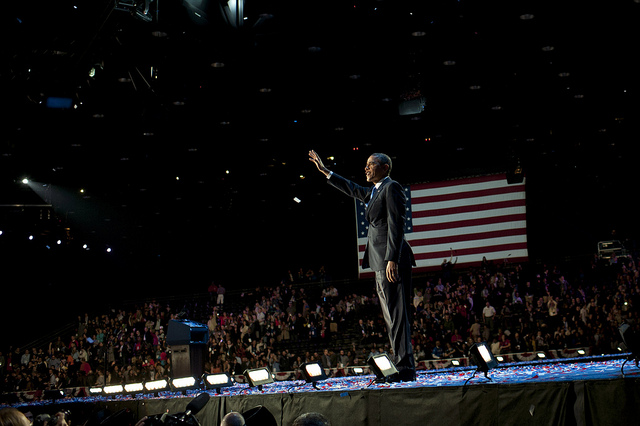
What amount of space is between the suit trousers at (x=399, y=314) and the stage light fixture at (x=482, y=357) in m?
0.50

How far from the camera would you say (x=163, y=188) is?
19.6 m

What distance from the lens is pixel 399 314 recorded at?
4.61 metres

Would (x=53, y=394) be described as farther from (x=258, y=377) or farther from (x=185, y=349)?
(x=258, y=377)

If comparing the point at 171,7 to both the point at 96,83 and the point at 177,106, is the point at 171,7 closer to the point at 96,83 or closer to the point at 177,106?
the point at 96,83

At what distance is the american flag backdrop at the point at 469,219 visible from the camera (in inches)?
650

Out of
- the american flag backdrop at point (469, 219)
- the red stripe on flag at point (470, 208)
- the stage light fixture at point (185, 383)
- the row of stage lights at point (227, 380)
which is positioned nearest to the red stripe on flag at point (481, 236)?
the american flag backdrop at point (469, 219)

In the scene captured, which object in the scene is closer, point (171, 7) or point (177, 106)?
point (171, 7)

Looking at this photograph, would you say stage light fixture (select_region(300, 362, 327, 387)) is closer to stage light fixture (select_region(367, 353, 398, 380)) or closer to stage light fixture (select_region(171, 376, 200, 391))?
stage light fixture (select_region(367, 353, 398, 380))

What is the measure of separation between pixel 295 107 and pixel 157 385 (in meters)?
7.81

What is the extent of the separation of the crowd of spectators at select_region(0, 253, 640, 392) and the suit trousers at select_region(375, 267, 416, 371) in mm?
8919

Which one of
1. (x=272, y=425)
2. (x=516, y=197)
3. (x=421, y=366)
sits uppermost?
(x=516, y=197)

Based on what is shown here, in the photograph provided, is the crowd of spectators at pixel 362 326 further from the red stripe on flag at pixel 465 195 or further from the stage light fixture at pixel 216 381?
the stage light fixture at pixel 216 381

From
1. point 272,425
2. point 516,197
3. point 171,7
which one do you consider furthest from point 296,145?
point 272,425

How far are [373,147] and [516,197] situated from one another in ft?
14.1
